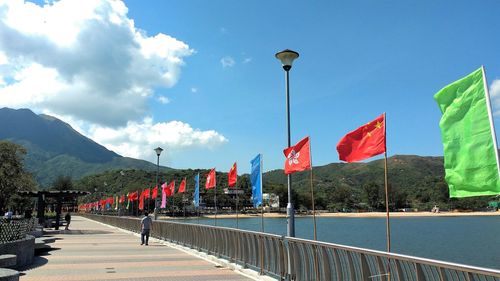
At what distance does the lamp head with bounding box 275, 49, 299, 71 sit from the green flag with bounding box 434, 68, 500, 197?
21.3 feet

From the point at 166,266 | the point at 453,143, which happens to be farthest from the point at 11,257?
the point at 453,143

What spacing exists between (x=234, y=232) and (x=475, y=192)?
9.01 m

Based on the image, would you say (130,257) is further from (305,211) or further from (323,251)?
(305,211)

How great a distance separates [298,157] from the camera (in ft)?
41.1

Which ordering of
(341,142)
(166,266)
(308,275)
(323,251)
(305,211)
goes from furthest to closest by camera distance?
1. (305,211)
2. (166,266)
3. (341,142)
4. (308,275)
5. (323,251)

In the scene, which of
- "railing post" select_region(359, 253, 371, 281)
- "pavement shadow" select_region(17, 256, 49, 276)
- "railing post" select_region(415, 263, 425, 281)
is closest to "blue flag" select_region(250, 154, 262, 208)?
"pavement shadow" select_region(17, 256, 49, 276)

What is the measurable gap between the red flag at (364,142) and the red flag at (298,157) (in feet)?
6.82

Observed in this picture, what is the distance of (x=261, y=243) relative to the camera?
11.8 m

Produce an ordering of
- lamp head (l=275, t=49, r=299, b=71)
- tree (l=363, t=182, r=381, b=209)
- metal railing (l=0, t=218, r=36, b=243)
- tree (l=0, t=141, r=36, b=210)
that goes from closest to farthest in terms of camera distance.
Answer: lamp head (l=275, t=49, r=299, b=71)
metal railing (l=0, t=218, r=36, b=243)
tree (l=0, t=141, r=36, b=210)
tree (l=363, t=182, r=381, b=209)

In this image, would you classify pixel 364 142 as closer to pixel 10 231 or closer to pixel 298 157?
pixel 298 157

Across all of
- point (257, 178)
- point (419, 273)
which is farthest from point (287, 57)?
point (419, 273)

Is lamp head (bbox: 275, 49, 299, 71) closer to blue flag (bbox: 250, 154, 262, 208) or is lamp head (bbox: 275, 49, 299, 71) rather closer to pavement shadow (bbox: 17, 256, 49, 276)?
blue flag (bbox: 250, 154, 262, 208)

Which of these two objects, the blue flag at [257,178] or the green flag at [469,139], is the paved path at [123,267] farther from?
the green flag at [469,139]

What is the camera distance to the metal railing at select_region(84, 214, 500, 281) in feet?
18.1
